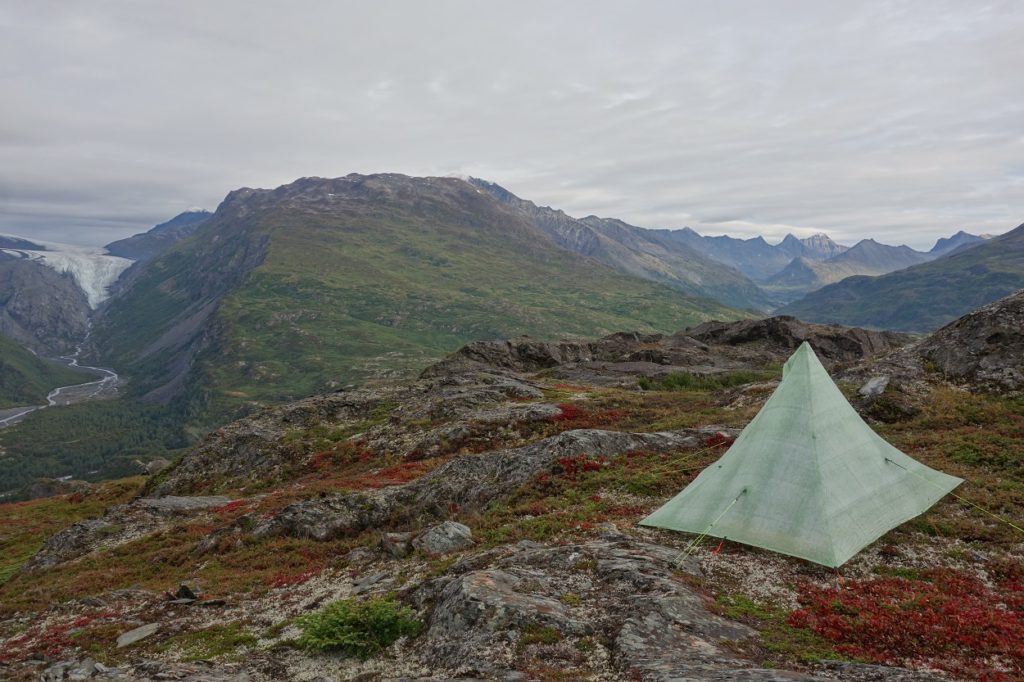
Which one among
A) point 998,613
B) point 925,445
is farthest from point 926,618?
point 925,445

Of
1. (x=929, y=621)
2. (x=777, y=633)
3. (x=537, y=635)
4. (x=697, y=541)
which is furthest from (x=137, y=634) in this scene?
(x=929, y=621)

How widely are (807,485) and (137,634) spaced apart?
26.9 meters

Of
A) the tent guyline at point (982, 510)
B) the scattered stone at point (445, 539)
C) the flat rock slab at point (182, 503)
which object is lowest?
the flat rock slab at point (182, 503)

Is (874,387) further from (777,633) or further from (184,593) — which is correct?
(184,593)

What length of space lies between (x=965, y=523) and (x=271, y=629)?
26.7 meters

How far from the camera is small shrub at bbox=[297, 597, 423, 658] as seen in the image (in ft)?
55.7

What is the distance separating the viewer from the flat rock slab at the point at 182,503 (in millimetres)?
41438

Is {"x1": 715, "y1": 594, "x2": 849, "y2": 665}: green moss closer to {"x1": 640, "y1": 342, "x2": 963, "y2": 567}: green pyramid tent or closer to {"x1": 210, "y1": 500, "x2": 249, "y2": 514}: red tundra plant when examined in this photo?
{"x1": 640, "y1": 342, "x2": 963, "y2": 567}: green pyramid tent

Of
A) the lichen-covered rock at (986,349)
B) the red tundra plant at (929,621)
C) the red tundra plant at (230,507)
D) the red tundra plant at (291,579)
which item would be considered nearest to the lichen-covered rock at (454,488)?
the red tundra plant at (291,579)

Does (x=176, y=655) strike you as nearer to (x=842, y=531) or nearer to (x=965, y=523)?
(x=842, y=531)

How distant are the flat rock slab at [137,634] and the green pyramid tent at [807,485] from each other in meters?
20.4

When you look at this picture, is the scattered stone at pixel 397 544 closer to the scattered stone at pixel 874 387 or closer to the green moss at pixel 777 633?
the green moss at pixel 777 633

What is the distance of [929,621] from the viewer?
49.1 ft

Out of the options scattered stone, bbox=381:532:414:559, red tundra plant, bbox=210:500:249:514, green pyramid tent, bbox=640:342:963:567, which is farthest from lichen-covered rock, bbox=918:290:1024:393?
red tundra plant, bbox=210:500:249:514
